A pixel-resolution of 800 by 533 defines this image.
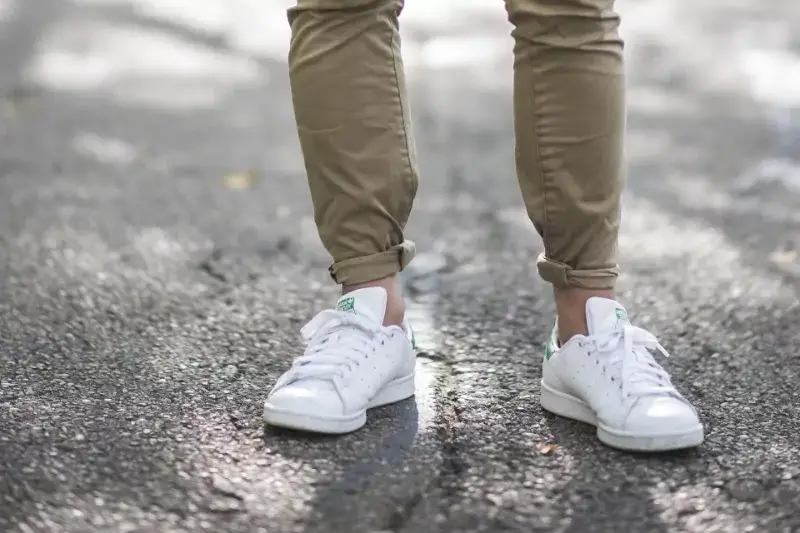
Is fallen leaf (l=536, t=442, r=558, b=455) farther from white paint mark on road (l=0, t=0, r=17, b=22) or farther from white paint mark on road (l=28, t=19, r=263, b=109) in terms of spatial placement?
white paint mark on road (l=0, t=0, r=17, b=22)

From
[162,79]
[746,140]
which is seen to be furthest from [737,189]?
[162,79]

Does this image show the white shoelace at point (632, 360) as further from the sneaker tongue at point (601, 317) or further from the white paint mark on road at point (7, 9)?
the white paint mark on road at point (7, 9)

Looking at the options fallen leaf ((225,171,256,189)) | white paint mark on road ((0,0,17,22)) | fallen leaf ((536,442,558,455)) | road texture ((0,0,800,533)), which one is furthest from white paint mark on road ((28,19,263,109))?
fallen leaf ((536,442,558,455))

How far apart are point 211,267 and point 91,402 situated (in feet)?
1.91

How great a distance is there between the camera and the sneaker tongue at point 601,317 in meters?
1.17

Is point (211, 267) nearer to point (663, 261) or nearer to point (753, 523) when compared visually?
point (663, 261)

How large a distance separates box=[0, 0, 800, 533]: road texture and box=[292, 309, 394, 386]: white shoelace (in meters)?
0.09

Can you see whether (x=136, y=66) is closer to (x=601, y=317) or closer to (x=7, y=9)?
(x=7, y=9)

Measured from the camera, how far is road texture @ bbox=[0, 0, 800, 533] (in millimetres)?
1007

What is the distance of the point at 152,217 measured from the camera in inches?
80.1

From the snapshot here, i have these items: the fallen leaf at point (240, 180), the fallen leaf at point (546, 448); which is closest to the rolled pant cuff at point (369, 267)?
the fallen leaf at point (546, 448)

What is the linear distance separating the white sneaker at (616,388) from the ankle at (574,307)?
10 mm

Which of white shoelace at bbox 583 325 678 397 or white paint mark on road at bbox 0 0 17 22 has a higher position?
white paint mark on road at bbox 0 0 17 22

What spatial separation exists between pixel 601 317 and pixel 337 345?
0.33 meters
